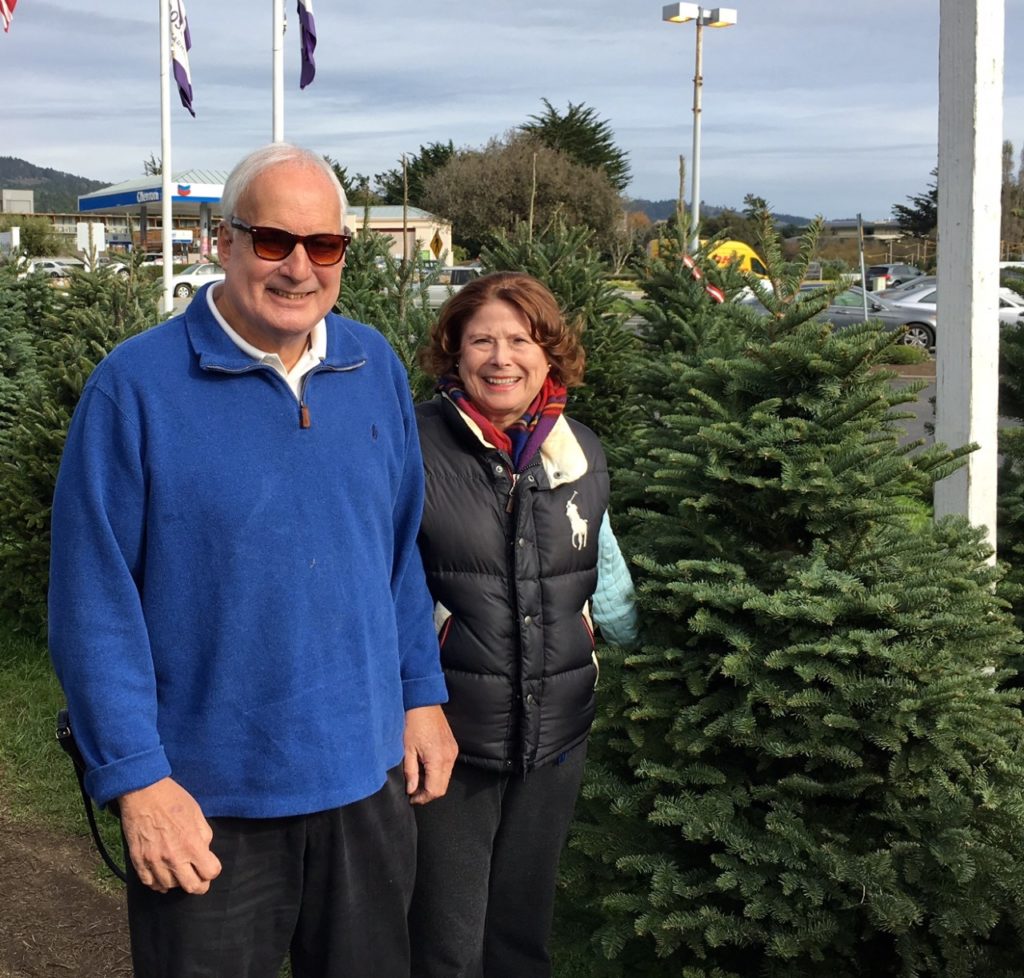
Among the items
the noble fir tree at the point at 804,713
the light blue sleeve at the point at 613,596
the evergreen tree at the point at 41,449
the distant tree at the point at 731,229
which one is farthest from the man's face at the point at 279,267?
the evergreen tree at the point at 41,449

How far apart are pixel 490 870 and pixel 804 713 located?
832 mm

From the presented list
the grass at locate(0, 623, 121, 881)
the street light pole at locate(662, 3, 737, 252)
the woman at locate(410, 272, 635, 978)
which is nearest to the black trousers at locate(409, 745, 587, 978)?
the woman at locate(410, 272, 635, 978)

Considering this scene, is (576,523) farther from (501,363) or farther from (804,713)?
(804,713)

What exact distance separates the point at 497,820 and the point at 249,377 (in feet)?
4.07

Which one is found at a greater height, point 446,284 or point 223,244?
point 446,284

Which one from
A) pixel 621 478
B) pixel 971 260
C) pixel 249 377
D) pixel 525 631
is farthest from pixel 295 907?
pixel 971 260

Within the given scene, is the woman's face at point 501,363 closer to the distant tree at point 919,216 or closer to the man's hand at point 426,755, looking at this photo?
the man's hand at point 426,755

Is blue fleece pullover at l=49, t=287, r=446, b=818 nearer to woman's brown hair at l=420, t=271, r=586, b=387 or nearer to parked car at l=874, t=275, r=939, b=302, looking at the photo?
woman's brown hair at l=420, t=271, r=586, b=387

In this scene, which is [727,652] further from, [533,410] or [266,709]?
[266,709]

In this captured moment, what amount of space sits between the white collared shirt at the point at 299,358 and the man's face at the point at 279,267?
2cm

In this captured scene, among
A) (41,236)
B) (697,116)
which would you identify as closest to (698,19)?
(697,116)

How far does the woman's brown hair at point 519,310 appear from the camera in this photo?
2.80 metres

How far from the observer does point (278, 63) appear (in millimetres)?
16203

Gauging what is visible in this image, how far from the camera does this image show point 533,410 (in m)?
2.83
